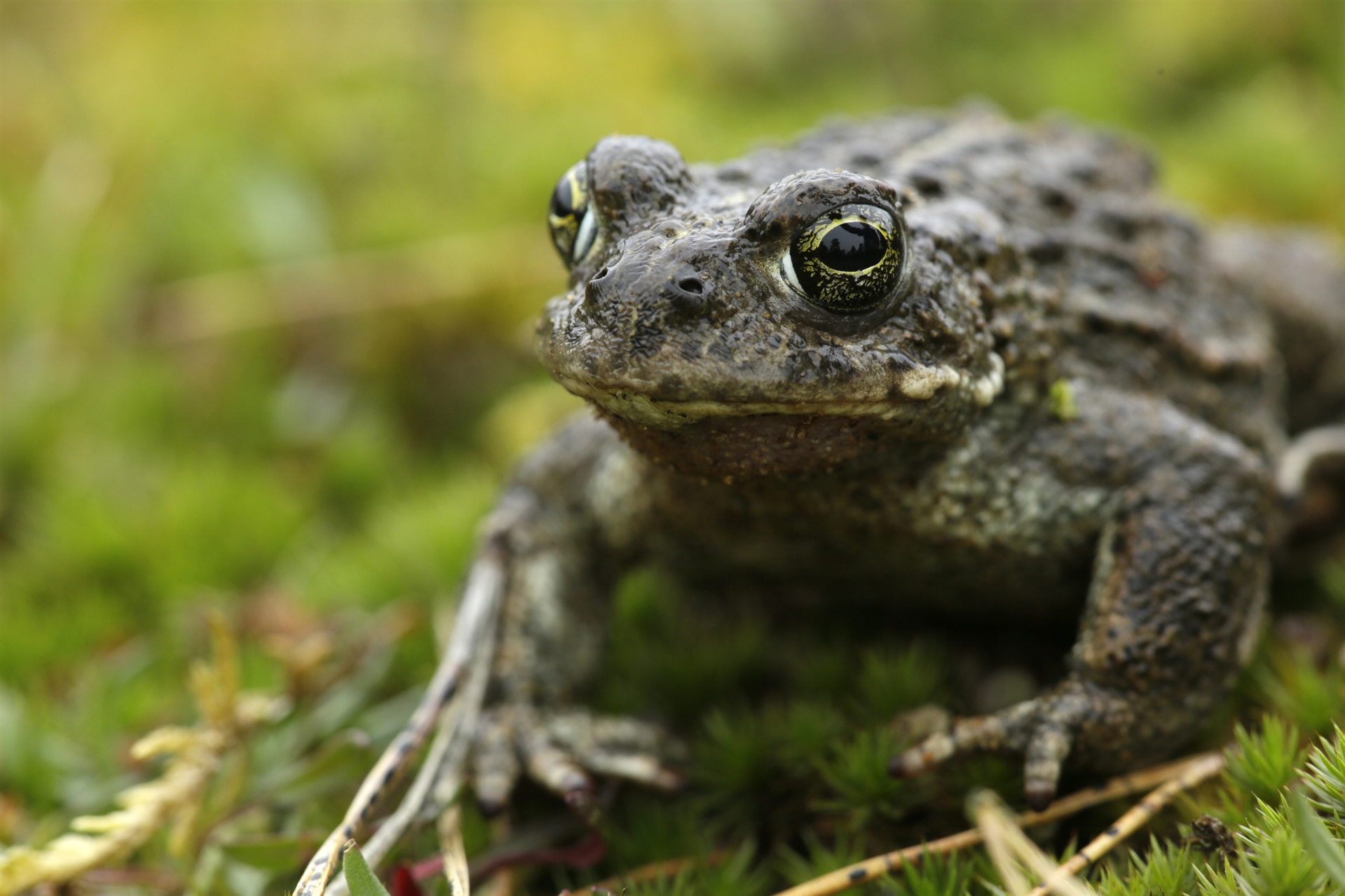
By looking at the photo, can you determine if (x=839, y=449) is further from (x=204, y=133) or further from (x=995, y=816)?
(x=204, y=133)

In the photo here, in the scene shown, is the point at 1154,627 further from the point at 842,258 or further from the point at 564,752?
the point at 564,752

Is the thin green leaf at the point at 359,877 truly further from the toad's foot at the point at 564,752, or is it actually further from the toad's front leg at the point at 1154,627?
the toad's front leg at the point at 1154,627

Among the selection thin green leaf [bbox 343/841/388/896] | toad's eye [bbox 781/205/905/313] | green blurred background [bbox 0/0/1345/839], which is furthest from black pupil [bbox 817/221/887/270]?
green blurred background [bbox 0/0/1345/839]

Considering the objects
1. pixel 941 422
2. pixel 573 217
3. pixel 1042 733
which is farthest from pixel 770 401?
pixel 1042 733

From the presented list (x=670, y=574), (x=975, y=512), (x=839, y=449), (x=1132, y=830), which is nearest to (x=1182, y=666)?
(x=1132, y=830)

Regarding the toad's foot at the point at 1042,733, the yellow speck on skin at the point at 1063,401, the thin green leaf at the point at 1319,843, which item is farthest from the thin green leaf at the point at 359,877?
the yellow speck on skin at the point at 1063,401
